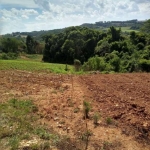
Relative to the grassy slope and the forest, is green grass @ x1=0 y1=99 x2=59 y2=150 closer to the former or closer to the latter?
the grassy slope

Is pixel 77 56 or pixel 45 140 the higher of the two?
pixel 45 140

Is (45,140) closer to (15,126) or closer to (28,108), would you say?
(15,126)

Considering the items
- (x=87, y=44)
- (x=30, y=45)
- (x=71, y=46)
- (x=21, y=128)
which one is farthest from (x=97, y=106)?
(x=30, y=45)

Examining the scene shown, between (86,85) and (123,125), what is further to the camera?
(86,85)

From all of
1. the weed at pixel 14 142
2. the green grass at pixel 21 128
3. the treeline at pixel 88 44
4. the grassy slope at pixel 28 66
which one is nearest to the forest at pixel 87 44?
the treeline at pixel 88 44

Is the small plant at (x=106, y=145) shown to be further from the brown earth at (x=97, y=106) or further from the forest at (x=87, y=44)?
the forest at (x=87, y=44)

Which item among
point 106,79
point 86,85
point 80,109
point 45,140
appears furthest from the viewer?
point 106,79

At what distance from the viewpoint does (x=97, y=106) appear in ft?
19.6

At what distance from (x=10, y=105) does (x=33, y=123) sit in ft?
4.70

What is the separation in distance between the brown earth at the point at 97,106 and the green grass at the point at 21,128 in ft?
0.86

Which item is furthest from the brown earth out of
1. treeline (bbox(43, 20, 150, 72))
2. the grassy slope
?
treeline (bbox(43, 20, 150, 72))

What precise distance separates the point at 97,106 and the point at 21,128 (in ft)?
6.93

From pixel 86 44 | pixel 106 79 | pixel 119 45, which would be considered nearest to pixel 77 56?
pixel 86 44

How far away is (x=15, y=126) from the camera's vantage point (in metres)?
5.06
